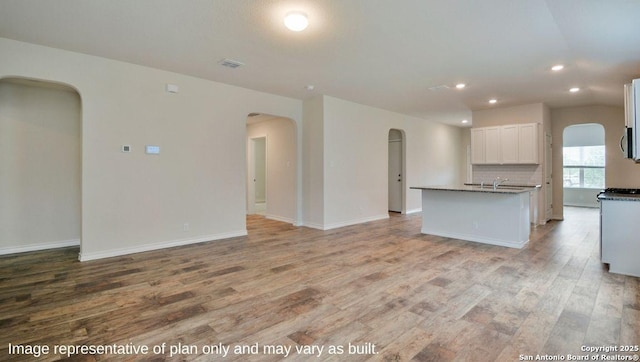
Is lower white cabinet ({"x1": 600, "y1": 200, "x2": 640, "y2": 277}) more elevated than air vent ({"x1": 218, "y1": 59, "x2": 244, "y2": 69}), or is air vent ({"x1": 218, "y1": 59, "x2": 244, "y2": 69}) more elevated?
air vent ({"x1": 218, "y1": 59, "x2": 244, "y2": 69})

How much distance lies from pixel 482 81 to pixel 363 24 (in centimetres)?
299

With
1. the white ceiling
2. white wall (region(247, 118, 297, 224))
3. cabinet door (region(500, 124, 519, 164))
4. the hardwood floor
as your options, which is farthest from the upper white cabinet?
white wall (region(247, 118, 297, 224))

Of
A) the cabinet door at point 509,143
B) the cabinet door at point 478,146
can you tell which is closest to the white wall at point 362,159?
the cabinet door at point 478,146

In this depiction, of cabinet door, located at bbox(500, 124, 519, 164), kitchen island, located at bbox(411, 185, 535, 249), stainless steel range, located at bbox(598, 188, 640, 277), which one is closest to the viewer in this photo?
stainless steel range, located at bbox(598, 188, 640, 277)

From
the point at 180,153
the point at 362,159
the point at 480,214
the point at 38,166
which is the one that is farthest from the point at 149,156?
the point at 480,214

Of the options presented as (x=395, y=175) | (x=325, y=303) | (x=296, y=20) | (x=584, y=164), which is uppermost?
(x=296, y=20)

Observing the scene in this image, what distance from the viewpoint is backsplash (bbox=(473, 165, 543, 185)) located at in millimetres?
6754

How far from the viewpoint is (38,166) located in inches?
187

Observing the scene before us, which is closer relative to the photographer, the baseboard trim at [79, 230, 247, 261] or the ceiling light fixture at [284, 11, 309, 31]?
the ceiling light fixture at [284, 11, 309, 31]

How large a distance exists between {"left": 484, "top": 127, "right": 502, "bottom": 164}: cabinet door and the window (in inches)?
215

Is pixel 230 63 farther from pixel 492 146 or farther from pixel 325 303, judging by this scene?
pixel 492 146

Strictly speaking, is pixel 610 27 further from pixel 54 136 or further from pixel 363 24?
pixel 54 136

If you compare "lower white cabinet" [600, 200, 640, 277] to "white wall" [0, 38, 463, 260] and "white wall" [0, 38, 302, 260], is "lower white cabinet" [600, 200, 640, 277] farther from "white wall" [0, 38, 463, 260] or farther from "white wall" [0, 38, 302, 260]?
"white wall" [0, 38, 302, 260]

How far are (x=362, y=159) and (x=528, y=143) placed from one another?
3480 millimetres
